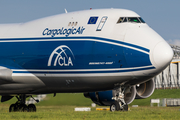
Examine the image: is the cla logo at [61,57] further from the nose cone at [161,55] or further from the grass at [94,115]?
the nose cone at [161,55]

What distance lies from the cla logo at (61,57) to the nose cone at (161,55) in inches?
190

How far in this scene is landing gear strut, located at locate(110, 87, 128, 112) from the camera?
2084 centimetres

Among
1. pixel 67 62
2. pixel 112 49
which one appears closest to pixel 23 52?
pixel 67 62

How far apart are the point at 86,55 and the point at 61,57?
5.19 feet

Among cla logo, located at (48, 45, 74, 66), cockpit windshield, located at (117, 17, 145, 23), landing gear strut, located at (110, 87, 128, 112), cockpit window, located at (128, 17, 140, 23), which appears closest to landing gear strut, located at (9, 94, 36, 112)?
cla logo, located at (48, 45, 74, 66)

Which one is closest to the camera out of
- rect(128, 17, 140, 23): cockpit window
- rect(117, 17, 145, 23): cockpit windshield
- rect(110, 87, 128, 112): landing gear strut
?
rect(110, 87, 128, 112): landing gear strut

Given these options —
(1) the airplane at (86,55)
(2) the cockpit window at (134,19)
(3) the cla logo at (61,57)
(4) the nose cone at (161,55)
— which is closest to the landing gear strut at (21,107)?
(1) the airplane at (86,55)

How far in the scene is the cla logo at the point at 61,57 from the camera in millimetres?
21516

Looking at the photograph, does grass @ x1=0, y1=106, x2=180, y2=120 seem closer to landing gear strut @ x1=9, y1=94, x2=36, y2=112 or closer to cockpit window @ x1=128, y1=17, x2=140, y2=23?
cockpit window @ x1=128, y1=17, x2=140, y2=23

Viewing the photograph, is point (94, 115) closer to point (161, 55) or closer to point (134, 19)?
point (161, 55)

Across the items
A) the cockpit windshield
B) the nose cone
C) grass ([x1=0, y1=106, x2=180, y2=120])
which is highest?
the cockpit windshield

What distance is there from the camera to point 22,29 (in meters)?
24.1

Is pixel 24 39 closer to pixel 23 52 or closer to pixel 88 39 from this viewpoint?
pixel 23 52

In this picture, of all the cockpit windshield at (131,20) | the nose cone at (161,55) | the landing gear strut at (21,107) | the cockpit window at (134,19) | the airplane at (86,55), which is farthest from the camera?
the landing gear strut at (21,107)
